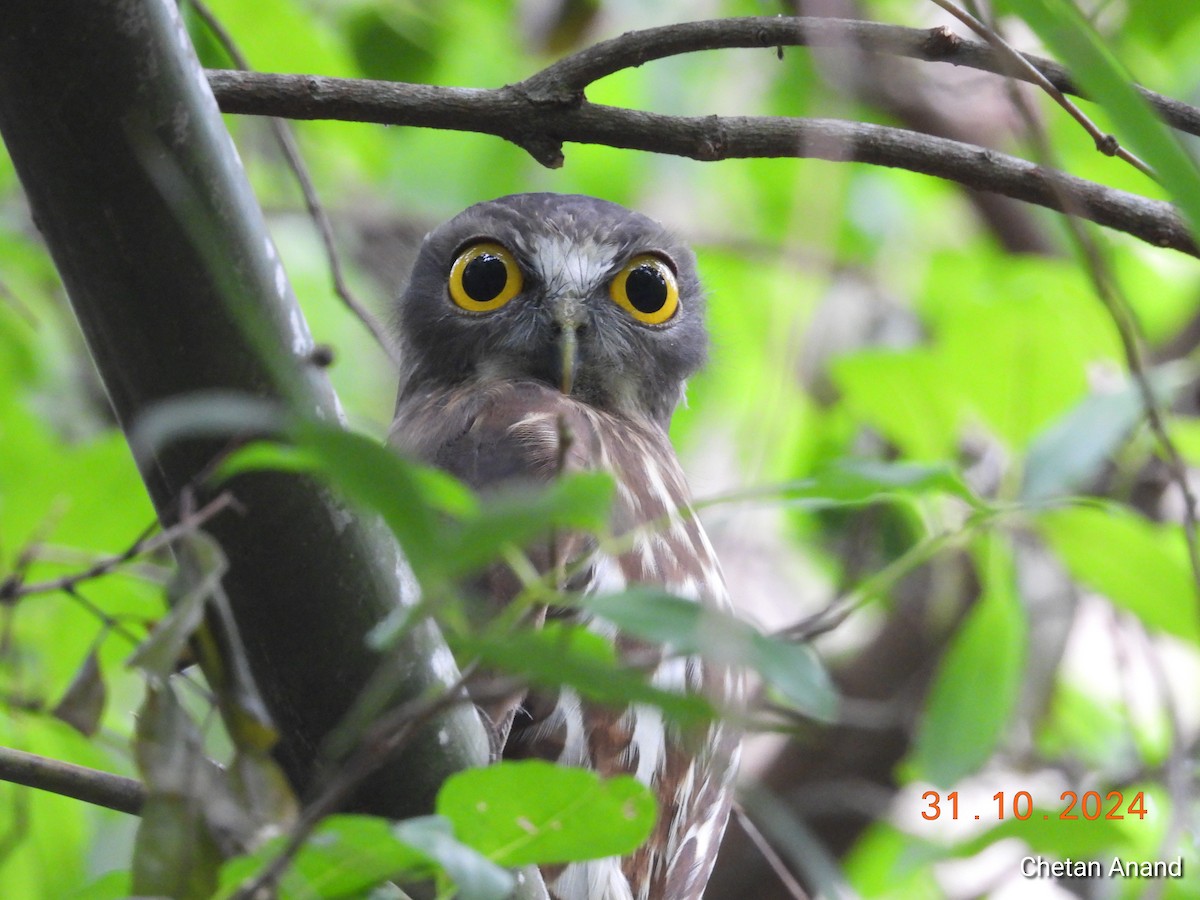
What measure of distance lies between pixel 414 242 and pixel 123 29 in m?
2.63

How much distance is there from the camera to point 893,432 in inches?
111

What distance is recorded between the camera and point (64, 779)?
119 centimetres

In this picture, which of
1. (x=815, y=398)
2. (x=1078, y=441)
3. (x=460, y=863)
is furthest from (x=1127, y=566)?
(x=815, y=398)

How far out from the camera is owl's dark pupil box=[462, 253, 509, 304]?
9.43 feet

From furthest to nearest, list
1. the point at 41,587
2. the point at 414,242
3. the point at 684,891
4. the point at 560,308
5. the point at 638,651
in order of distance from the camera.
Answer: the point at 414,242
the point at 560,308
the point at 684,891
the point at 638,651
the point at 41,587

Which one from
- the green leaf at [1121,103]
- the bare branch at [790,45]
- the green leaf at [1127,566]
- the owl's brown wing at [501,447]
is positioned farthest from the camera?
the green leaf at [1127,566]

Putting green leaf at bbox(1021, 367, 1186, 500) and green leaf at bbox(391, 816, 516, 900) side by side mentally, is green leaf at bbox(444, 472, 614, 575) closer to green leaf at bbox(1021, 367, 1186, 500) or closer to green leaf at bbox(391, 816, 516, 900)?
green leaf at bbox(391, 816, 516, 900)

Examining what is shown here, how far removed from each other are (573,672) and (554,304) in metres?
2.07

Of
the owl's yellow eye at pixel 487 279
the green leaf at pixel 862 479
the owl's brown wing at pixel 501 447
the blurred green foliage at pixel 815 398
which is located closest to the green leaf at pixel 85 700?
the blurred green foliage at pixel 815 398

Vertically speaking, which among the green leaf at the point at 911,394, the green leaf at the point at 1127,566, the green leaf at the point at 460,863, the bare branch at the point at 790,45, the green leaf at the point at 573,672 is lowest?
the green leaf at the point at 460,863

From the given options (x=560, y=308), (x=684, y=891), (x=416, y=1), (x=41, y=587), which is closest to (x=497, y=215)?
(x=560, y=308)

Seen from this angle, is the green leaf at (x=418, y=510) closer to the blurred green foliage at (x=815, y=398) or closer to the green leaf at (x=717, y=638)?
the blurred green foliage at (x=815, y=398)

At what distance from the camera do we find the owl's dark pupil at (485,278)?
9.43 feet

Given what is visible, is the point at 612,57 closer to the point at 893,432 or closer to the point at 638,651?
the point at 638,651
